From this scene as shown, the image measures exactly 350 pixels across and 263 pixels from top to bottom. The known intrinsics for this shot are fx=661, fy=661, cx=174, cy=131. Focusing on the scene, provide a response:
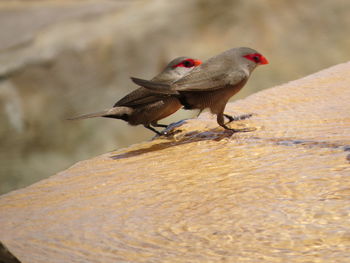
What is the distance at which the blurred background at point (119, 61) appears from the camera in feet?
21.1

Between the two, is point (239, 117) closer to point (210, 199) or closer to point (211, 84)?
point (211, 84)

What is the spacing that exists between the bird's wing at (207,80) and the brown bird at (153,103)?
0.23 m

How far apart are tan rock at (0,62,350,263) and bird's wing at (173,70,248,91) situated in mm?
300

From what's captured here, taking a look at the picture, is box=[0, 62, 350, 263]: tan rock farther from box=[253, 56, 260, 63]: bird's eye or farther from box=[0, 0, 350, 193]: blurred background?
box=[0, 0, 350, 193]: blurred background

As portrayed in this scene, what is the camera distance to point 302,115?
2652 millimetres

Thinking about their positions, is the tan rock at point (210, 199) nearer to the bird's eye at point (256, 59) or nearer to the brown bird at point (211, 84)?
the brown bird at point (211, 84)

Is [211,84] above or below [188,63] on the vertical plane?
below

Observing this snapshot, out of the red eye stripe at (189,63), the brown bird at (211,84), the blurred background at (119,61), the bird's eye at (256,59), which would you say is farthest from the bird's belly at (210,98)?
the blurred background at (119,61)

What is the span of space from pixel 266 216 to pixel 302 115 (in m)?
1.01

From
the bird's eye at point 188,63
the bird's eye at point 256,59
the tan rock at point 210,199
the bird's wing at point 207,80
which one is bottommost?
the tan rock at point 210,199

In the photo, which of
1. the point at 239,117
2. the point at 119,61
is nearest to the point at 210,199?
the point at 239,117

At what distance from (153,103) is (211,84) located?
0.47m

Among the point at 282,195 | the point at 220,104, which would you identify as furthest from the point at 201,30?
the point at 282,195

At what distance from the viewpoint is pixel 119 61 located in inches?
262
